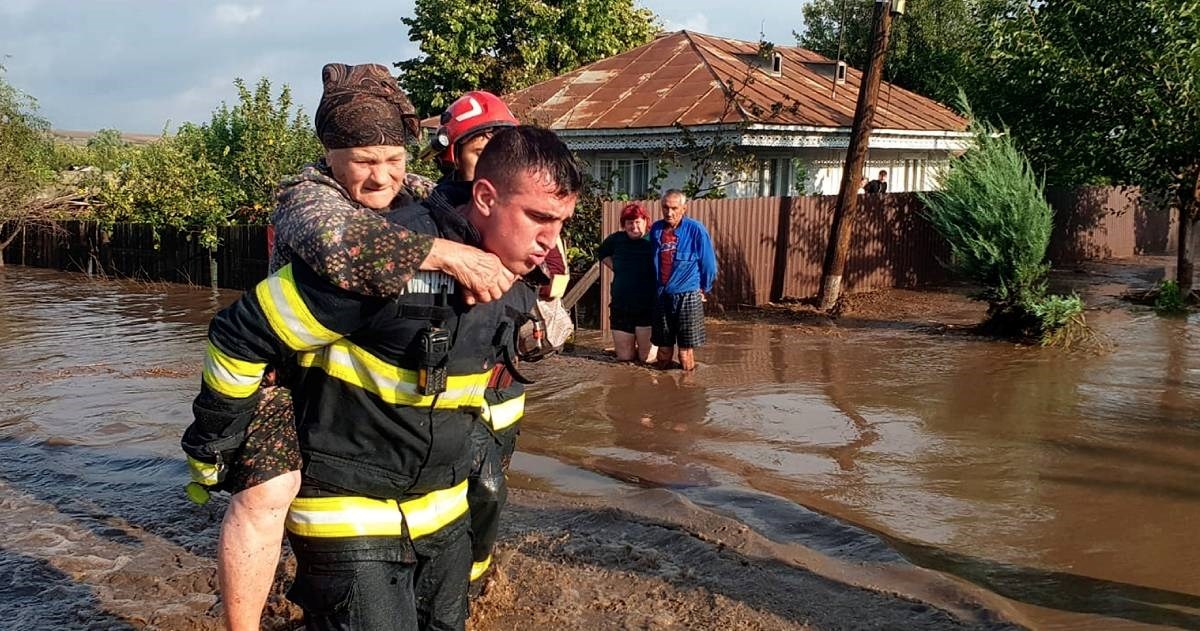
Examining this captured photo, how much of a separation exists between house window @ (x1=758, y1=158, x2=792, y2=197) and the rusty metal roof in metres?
1.13

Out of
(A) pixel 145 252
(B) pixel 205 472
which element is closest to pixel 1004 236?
(B) pixel 205 472

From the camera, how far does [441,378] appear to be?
7.98ft

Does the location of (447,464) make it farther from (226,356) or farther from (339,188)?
(339,188)

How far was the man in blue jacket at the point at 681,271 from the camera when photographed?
9.75 meters

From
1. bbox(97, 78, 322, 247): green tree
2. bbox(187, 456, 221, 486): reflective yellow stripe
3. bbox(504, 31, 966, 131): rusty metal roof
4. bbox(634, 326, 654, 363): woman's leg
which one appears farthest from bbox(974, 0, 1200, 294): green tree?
bbox(187, 456, 221, 486): reflective yellow stripe

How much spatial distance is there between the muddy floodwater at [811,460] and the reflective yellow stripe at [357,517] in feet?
7.35

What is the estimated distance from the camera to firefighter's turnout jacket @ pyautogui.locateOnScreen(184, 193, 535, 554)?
2.36 m

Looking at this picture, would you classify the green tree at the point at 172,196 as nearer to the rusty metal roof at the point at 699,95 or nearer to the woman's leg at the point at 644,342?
the rusty metal roof at the point at 699,95

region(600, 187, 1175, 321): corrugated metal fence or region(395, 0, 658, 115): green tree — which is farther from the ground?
region(395, 0, 658, 115): green tree

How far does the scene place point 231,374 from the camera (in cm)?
240

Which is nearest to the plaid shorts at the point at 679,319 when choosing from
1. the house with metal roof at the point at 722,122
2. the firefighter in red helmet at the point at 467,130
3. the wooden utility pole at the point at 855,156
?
the wooden utility pole at the point at 855,156

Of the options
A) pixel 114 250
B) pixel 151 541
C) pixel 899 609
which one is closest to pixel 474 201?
pixel 899 609

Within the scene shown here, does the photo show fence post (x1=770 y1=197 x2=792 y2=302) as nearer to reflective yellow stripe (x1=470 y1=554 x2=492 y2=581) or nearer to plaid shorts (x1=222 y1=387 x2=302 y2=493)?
reflective yellow stripe (x1=470 y1=554 x2=492 y2=581)

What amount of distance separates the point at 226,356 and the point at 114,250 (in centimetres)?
A: 1979
